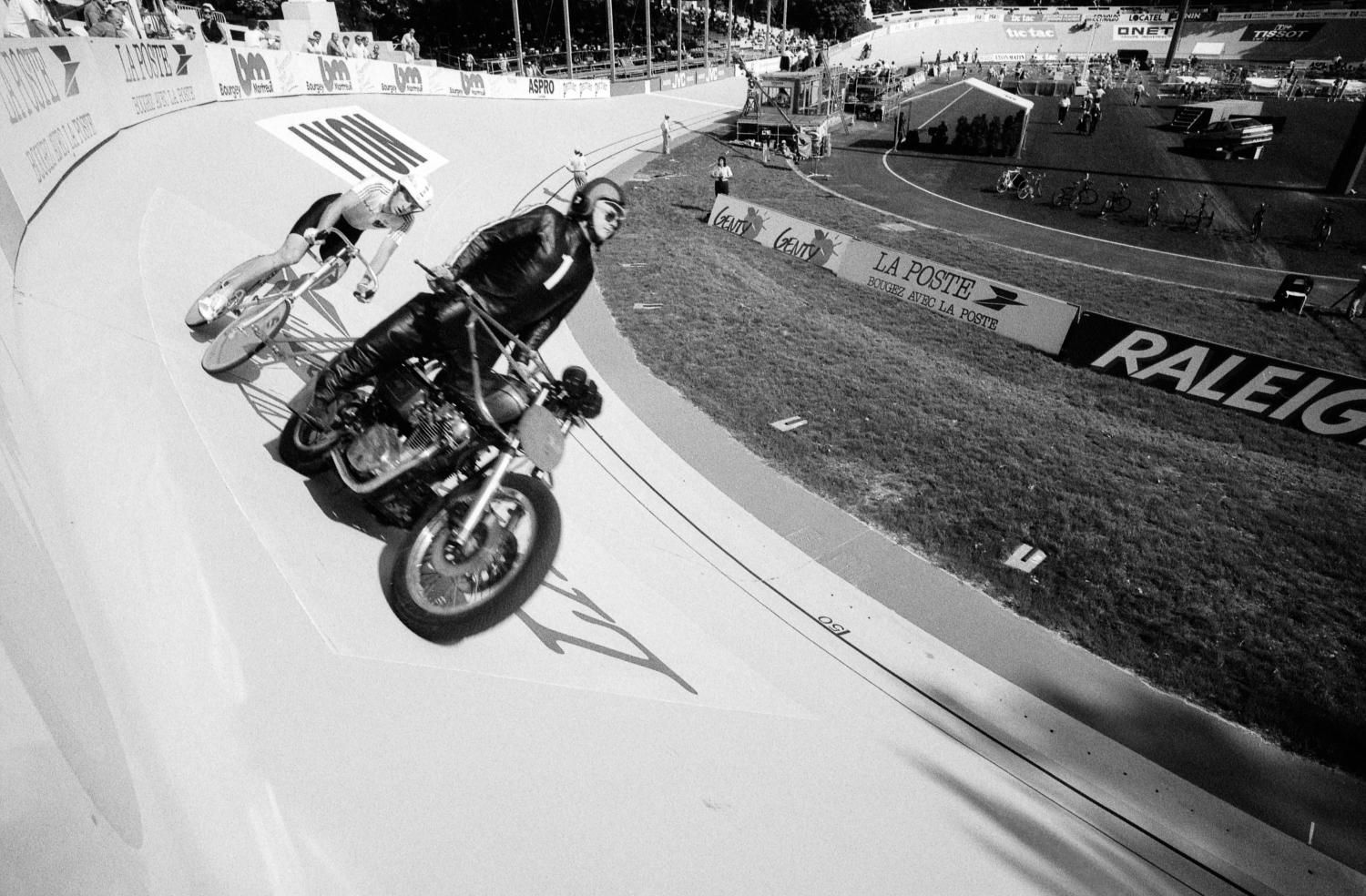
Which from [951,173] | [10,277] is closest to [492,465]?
[10,277]

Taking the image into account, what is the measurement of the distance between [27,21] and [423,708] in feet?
61.4

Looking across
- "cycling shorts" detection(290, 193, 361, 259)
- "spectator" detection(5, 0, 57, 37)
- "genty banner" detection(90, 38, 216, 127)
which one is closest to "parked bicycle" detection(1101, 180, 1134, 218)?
"cycling shorts" detection(290, 193, 361, 259)

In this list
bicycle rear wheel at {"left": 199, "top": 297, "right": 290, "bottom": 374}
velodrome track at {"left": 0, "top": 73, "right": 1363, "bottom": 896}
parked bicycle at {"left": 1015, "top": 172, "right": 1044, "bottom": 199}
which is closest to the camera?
velodrome track at {"left": 0, "top": 73, "right": 1363, "bottom": 896}

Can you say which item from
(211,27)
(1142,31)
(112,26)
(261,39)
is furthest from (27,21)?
(1142,31)

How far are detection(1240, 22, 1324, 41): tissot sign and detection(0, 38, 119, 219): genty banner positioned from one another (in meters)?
117

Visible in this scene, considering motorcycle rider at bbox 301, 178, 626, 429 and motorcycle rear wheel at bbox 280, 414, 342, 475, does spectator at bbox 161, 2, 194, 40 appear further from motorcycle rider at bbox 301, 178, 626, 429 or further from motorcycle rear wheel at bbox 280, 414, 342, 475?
motorcycle rider at bbox 301, 178, 626, 429

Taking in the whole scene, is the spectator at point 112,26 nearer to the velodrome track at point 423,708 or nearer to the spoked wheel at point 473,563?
the velodrome track at point 423,708

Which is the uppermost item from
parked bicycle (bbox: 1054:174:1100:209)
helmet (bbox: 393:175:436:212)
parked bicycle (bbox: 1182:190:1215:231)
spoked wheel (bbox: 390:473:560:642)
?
helmet (bbox: 393:175:436:212)

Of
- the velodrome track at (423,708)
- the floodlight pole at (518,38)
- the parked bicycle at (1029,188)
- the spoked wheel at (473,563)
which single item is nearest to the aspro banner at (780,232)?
the velodrome track at (423,708)

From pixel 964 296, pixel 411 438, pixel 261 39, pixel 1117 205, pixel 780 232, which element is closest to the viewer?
pixel 411 438

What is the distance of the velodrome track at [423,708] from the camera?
3.00 m

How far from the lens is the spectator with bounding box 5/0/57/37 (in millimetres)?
13883

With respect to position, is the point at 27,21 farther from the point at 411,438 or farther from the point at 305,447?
the point at 411,438

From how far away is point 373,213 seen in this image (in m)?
7.21
